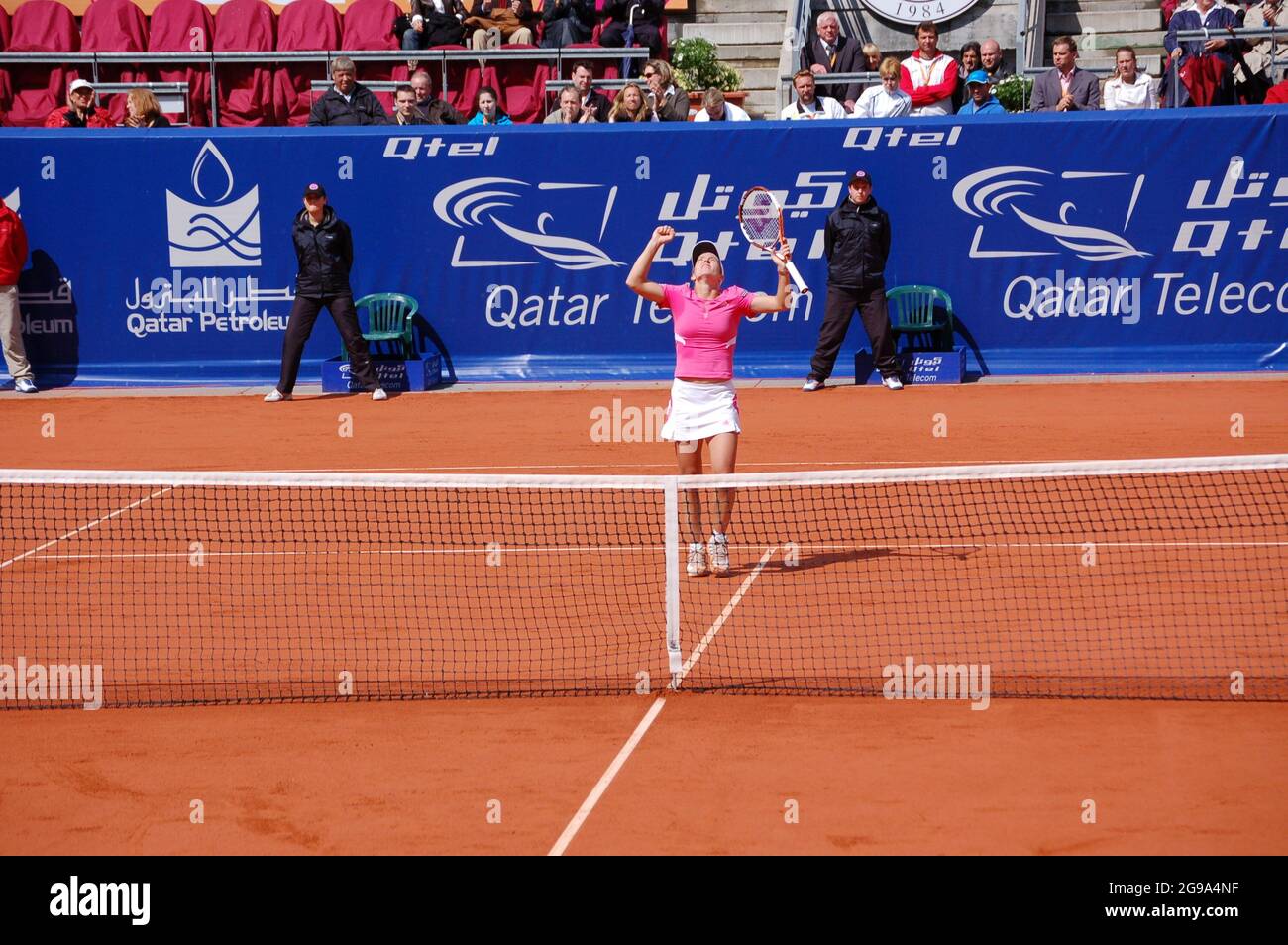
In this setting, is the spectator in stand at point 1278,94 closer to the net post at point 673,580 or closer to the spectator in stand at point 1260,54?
the spectator in stand at point 1260,54

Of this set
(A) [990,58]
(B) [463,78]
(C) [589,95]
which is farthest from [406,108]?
(A) [990,58]

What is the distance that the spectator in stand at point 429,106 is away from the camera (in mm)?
20422

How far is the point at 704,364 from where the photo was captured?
33.2ft

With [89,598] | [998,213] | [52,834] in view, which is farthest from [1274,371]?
[52,834]

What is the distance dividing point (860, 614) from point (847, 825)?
3.25m

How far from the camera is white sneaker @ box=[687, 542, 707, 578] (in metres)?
10.4

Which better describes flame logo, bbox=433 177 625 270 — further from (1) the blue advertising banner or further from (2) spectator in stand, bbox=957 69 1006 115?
(2) spectator in stand, bbox=957 69 1006 115

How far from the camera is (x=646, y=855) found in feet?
20.3

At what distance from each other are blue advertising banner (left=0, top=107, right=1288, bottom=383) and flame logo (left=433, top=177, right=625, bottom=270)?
28 mm

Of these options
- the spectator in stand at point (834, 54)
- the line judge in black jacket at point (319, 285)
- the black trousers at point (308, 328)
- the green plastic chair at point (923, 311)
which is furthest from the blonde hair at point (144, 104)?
the green plastic chair at point (923, 311)

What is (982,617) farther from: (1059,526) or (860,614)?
(1059,526)

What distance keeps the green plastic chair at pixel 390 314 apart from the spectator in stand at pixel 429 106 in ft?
8.06

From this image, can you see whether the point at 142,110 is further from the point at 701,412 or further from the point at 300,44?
the point at 701,412

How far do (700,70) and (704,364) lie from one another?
14620 mm
